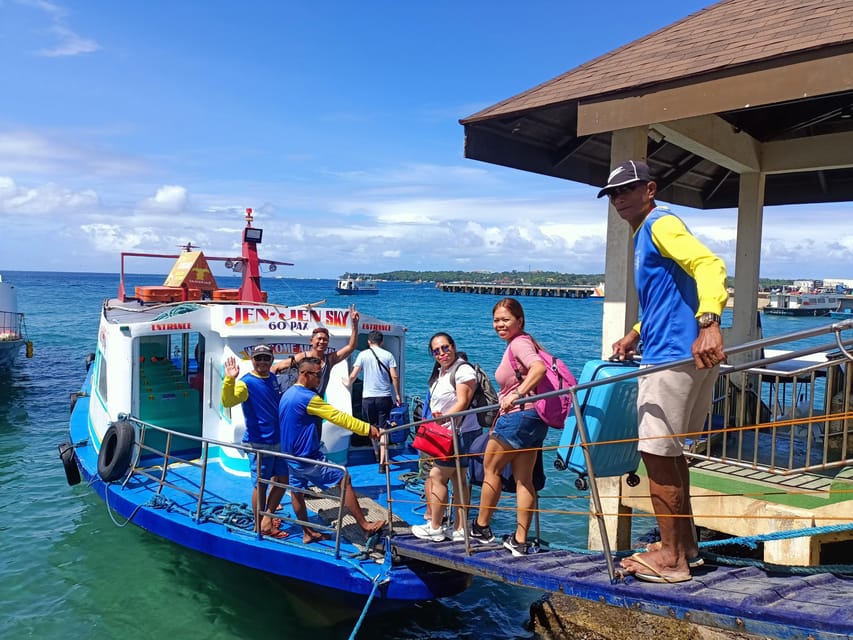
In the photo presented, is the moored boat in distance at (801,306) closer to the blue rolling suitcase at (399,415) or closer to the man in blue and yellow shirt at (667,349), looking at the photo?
the blue rolling suitcase at (399,415)

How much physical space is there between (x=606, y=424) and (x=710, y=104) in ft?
9.80

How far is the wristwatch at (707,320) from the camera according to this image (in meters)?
2.90

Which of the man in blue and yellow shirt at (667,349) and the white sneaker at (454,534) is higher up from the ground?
the man in blue and yellow shirt at (667,349)

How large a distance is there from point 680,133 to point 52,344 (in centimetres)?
3280

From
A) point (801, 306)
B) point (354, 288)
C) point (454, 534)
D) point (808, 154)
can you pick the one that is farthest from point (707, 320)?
point (354, 288)

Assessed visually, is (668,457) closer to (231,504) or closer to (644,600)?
(644,600)

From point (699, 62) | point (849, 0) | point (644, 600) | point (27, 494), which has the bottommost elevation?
point (27, 494)

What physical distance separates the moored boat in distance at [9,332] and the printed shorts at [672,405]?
71.4 feet

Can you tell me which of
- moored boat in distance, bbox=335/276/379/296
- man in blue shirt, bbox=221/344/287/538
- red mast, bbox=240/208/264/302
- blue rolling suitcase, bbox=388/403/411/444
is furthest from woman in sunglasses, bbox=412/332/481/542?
moored boat in distance, bbox=335/276/379/296

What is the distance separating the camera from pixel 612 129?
6.07 metres

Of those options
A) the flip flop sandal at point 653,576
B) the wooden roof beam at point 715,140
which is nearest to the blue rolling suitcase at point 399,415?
the wooden roof beam at point 715,140

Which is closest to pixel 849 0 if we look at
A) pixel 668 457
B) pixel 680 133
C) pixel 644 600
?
pixel 680 133

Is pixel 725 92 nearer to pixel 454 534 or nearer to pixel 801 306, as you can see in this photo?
pixel 454 534

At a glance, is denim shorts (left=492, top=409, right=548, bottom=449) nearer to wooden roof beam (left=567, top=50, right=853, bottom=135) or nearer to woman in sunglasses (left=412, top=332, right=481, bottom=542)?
woman in sunglasses (left=412, top=332, right=481, bottom=542)
